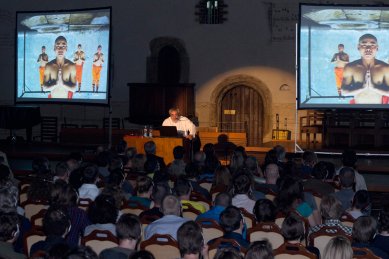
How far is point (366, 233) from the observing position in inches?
261

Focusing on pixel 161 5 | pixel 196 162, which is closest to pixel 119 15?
pixel 161 5

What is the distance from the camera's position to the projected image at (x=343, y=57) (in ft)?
55.5

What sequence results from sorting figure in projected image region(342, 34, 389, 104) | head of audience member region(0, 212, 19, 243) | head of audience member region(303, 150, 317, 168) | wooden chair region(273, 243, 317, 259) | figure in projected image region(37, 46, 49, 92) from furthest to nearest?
figure in projected image region(37, 46, 49, 92) → figure in projected image region(342, 34, 389, 104) → head of audience member region(303, 150, 317, 168) → head of audience member region(0, 212, 19, 243) → wooden chair region(273, 243, 317, 259)

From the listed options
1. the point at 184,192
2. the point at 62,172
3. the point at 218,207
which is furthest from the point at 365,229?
the point at 62,172

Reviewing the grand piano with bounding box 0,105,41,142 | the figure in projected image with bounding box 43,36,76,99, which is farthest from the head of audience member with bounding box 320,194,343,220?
the grand piano with bounding box 0,105,41,142

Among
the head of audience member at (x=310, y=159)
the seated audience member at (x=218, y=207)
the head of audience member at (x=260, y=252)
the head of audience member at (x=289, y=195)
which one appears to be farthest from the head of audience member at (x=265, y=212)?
the head of audience member at (x=310, y=159)

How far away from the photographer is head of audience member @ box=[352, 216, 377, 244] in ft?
21.8

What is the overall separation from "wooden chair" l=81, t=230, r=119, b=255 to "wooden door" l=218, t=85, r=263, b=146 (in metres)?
16.2

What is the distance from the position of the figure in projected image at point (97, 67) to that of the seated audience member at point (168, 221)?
1134 centimetres

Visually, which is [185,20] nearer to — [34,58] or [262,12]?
[262,12]

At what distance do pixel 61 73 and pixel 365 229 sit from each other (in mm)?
Result: 13412

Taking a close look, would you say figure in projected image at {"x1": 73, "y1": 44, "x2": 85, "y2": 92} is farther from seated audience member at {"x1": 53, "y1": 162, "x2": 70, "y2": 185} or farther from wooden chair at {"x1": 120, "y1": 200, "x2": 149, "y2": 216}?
wooden chair at {"x1": 120, "y1": 200, "x2": 149, "y2": 216}

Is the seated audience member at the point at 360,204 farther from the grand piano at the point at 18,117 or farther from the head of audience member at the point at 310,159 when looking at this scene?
the grand piano at the point at 18,117

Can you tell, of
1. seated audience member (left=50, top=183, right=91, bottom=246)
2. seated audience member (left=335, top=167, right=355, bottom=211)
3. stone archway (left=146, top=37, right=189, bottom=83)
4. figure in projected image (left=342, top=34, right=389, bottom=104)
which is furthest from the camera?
stone archway (left=146, top=37, right=189, bottom=83)
